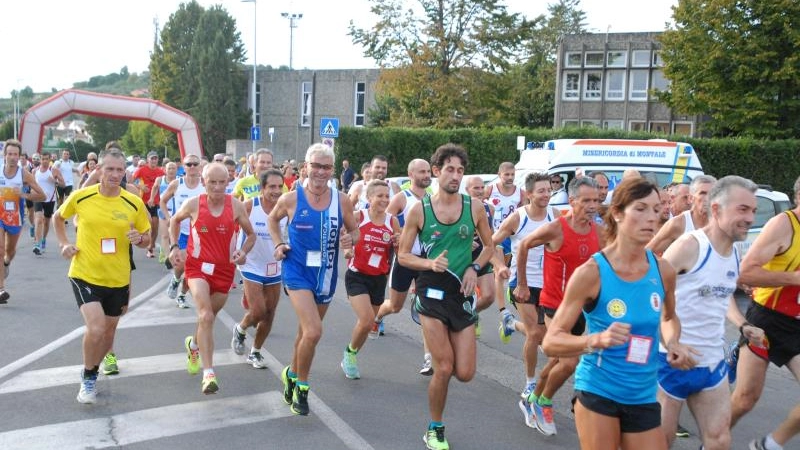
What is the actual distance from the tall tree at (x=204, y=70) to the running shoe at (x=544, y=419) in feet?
204

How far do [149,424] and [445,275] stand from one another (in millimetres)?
2405

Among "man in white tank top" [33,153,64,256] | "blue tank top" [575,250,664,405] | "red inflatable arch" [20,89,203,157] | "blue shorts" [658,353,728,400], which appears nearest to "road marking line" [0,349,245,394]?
"blue shorts" [658,353,728,400]

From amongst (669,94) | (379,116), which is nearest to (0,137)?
(379,116)

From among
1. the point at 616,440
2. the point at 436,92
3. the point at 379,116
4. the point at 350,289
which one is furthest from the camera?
the point at 379,116

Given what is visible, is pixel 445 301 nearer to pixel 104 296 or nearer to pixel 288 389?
pixel 288 389

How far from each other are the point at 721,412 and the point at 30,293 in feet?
32.5

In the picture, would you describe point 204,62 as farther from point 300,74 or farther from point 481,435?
point 481,435

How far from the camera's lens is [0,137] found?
109938 millimetres

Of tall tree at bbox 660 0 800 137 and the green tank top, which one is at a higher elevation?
tall tree at bbox 660 0 800 137

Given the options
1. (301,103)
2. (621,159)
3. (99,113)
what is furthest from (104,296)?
(301,103)

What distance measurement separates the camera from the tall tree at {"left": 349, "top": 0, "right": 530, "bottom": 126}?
3653cm

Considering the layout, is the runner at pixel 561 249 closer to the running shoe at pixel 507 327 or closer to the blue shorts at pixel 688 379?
the blue shorts at pixel 688 379

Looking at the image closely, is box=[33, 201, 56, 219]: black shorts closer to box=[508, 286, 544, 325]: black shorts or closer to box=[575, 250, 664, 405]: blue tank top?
box=[508, 286, 544, 325]: black shorts

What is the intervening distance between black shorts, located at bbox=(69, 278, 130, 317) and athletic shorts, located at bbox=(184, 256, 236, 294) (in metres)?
0.56
